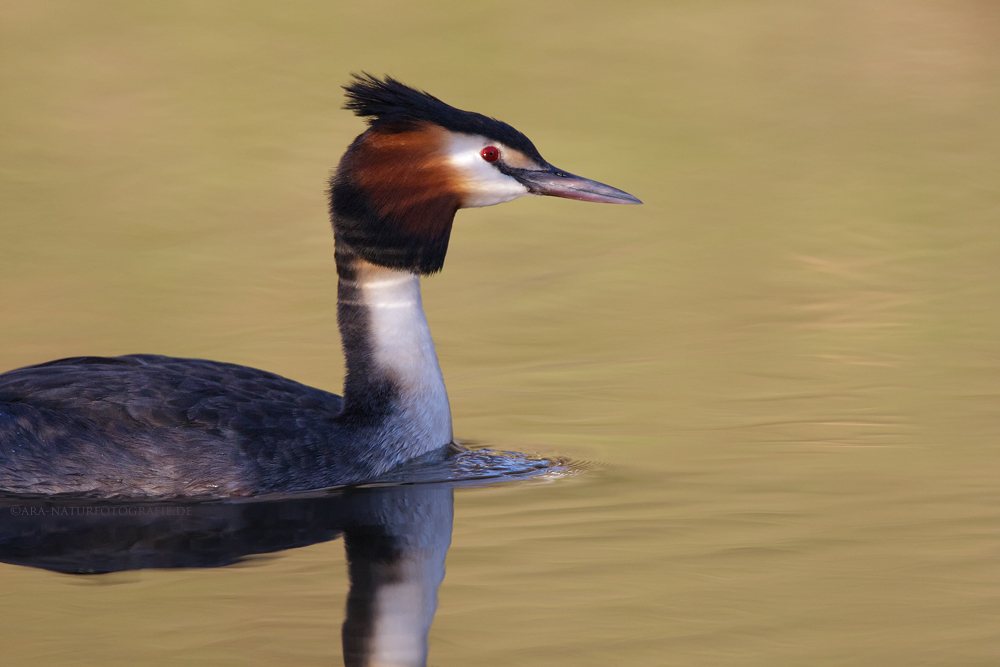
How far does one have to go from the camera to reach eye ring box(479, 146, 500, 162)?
312 inches

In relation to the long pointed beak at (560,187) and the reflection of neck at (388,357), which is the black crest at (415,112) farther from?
the reflection of neck at (388,357)

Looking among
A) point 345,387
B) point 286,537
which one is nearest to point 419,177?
point 345,387

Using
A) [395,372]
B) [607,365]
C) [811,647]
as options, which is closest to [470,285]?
[607,365]

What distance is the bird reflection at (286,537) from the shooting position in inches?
232

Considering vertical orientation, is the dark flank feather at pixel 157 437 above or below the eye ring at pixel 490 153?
below

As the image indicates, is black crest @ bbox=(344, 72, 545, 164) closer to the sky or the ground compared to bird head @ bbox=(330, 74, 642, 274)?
closer to the sky

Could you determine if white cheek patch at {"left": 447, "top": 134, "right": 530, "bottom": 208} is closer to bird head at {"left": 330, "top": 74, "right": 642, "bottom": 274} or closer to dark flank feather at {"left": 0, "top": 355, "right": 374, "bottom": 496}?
bird head at {"left": 330, "top": 74, "right": 642, "bottom": 274}

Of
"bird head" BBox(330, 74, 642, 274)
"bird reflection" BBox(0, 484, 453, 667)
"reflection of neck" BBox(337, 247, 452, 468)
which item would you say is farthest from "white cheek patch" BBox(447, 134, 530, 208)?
"bird reflection" BBox(0, 484, 453, 667)

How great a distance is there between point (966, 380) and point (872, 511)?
7.95ft

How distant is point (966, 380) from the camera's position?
29.8 feet

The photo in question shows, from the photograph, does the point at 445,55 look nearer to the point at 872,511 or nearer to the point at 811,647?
the point at 872,511

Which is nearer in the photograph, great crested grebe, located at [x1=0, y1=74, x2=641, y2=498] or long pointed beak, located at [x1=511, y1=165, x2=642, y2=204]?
great crested grebe, located at [x1=0, y1=74, x2=641, y2=498]

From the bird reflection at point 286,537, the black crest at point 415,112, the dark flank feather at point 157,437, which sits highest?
the black crest at point 415,112

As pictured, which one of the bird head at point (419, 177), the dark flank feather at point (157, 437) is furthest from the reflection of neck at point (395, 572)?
the bird head at point (419, 177)
